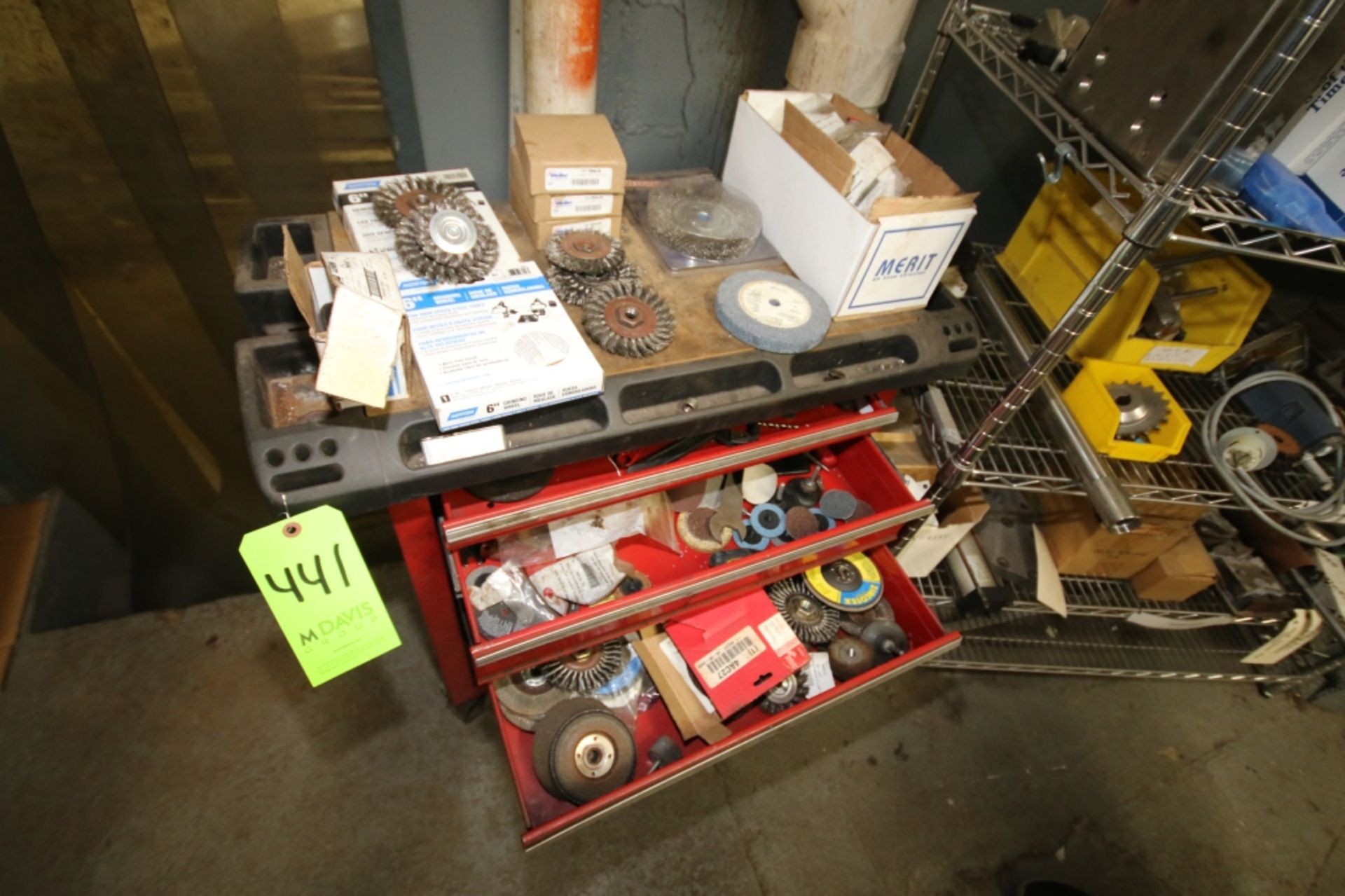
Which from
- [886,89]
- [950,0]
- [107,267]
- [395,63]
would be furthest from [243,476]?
[950,0]

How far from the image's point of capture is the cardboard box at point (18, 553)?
1388 millimetres

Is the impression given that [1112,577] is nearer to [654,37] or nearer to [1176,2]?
[1176,2]

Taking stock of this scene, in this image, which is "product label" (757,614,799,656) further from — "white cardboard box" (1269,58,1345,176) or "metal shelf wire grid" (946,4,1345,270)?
"white cardboard box" (1269,58,1345,176)

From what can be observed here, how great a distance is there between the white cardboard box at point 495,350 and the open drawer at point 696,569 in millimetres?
269

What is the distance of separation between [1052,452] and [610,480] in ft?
2.83

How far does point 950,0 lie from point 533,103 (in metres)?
0.68

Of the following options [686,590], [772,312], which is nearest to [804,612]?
[686,590]

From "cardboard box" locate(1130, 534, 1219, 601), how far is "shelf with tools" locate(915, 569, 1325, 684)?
4cm

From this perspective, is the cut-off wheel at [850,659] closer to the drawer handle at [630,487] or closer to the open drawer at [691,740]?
the open drawer at [691,740]

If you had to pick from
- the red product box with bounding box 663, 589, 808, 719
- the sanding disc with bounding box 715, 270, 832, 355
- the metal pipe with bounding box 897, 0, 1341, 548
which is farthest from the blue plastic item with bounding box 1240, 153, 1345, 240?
the red product box with bounding box 663, 589, 808, 719

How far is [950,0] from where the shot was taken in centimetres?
103

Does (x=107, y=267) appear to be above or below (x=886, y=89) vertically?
below

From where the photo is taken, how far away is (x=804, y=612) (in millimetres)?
1150

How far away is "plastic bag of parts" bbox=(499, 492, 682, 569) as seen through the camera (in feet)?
3.43
